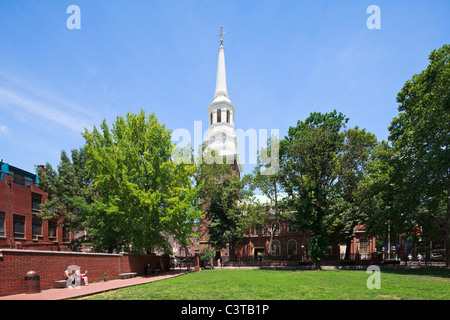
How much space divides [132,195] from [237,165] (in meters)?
31.3

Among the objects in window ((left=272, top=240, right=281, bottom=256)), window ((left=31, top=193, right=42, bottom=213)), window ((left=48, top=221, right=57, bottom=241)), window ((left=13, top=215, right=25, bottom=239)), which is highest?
window ((left=31, top=193, right=42, bottom=213))

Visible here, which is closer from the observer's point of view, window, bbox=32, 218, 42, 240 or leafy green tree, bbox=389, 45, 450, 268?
Answer: leafy green tree, bbox=389, 45, 450, 268

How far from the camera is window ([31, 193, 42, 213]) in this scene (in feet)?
97.1

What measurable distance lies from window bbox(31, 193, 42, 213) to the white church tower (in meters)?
24.6

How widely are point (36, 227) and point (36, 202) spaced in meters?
2.59

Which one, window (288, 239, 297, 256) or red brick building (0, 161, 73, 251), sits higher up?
red brick building (0, 161, 73, 251)

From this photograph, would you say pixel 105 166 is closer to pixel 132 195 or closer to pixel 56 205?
pixel 132 195

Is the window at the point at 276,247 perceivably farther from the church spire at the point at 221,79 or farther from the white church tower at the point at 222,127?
the church spire at the point at 221,79

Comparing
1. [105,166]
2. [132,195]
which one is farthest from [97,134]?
[132,195]

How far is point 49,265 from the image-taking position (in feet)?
43.2

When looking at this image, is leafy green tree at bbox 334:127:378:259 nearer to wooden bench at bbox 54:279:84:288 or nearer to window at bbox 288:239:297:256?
window at bbox 288:239:297:256

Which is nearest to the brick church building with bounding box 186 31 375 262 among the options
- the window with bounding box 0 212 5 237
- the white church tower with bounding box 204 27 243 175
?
the white church tower with bounding box 204 27 243 175

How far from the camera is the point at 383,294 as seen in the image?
10977 mm

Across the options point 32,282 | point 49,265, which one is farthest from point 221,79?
point 32,282
